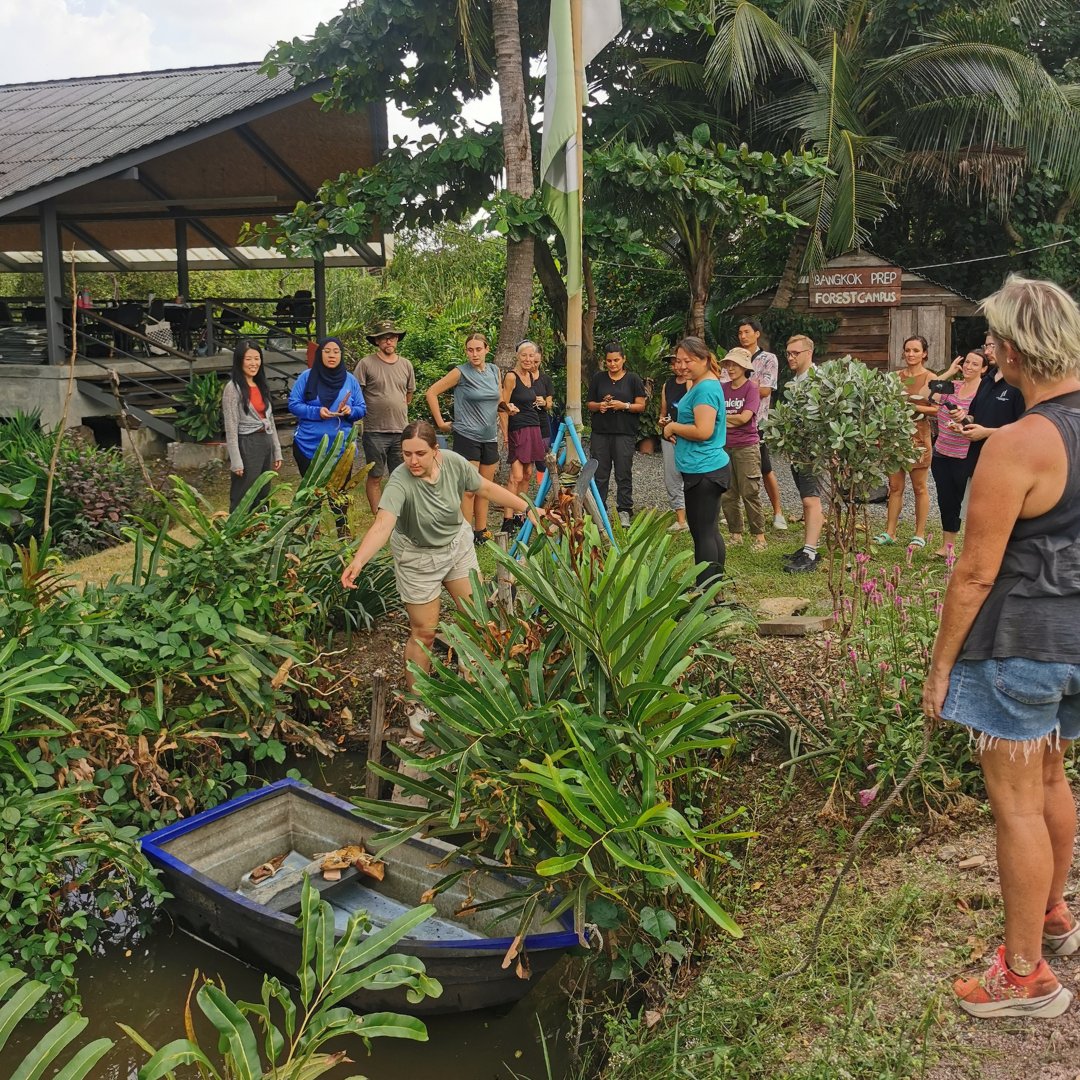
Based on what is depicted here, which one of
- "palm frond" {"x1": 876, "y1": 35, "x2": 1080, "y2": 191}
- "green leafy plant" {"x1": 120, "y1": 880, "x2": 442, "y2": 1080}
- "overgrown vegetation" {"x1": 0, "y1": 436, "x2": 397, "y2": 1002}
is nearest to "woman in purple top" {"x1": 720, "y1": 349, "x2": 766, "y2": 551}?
"overgrown vegetation" {"x1": 0, "y1": 436, "x2": 397, "y2": 1002}

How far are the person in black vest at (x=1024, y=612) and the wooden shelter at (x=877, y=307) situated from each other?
13.0m

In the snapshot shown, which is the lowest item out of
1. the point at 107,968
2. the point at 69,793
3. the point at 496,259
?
the point at 107,968

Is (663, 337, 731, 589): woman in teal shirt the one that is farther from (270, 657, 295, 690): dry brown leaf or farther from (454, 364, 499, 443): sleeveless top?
(270, 657, 295, 690): dry brown leaf

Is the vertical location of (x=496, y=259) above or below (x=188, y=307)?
above

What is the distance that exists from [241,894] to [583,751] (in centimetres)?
194

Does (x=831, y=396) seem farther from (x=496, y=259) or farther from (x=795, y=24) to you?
(x=496, y=259)

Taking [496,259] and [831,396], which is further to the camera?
[496,259]

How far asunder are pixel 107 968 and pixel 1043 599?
4.42 m

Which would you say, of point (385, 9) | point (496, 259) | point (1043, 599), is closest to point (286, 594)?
point (1043, 599)

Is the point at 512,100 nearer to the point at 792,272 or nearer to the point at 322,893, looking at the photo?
the point at 792,272

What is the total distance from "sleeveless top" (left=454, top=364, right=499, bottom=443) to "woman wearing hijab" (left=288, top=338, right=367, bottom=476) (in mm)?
815

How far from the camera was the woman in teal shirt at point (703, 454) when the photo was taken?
717 cm

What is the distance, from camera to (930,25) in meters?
14.8

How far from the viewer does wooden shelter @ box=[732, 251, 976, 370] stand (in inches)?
611
